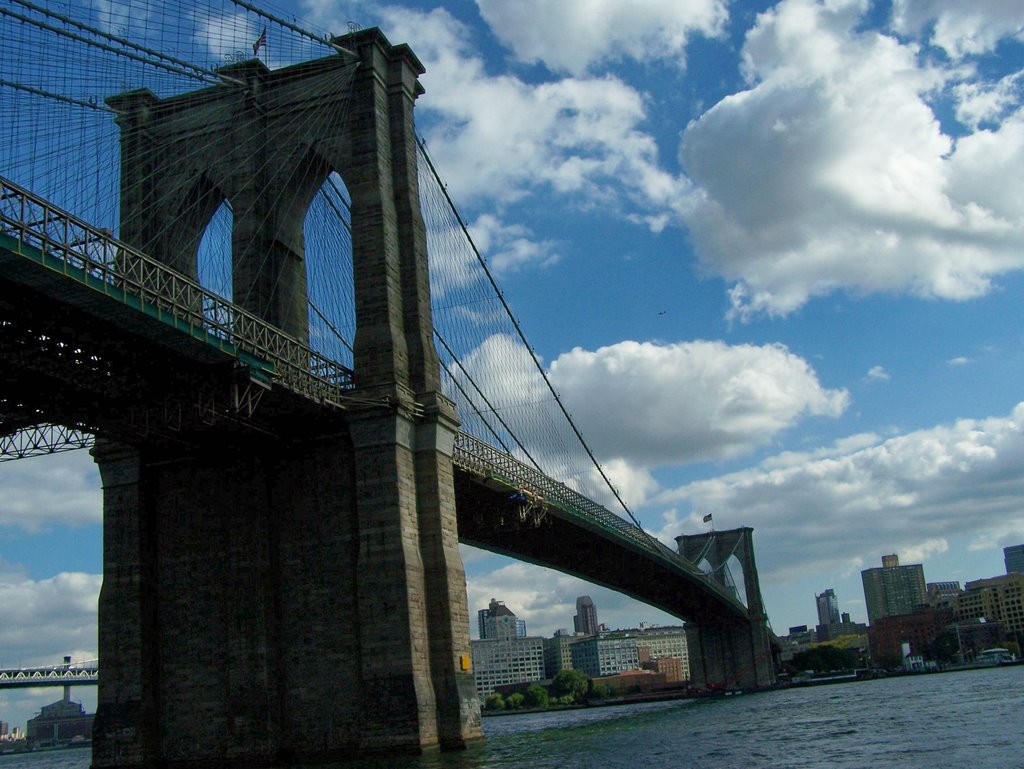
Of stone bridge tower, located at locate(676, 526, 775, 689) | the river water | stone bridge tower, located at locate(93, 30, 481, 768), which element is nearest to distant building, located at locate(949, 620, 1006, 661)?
stone bridge tower, located at locate(676, 526, 775, 689)

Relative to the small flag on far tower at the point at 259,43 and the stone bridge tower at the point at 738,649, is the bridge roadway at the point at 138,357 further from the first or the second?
the stone bridge tower at the point at 738,649

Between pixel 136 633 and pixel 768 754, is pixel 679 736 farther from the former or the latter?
pixel 136 633

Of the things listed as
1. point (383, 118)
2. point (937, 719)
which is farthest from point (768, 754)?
point (383, 118)

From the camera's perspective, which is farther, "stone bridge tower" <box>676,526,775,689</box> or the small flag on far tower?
"stone bridge tower" <box>676,526,775,689</box>

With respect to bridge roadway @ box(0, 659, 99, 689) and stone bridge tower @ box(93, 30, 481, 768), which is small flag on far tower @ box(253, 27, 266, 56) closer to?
stone bridge tower @ box(93, 30, 481, 768)

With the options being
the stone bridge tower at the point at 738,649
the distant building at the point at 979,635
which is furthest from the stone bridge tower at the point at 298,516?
the distant building at the point at 979,635

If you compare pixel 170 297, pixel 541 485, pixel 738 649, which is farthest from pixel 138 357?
pixel 738 649

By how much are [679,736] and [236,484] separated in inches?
803

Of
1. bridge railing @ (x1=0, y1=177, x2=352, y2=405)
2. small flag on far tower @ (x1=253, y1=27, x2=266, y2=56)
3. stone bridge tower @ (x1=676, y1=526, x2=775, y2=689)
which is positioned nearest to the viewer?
bridge railing @ (x1=0, y1=177, x2=352, y2=405)

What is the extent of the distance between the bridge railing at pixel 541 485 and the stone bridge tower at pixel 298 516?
5.46m

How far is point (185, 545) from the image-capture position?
4094cm

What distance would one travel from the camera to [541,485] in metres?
58.6

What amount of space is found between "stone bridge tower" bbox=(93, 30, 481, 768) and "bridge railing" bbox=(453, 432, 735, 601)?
5460mm

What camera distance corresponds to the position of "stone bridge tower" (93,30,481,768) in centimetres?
3753
